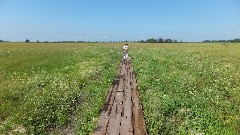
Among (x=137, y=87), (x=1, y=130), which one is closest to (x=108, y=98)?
(x=137, y=87)

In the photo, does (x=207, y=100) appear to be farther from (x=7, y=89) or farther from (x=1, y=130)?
(x=7, y=89)

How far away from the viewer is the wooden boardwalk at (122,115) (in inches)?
446

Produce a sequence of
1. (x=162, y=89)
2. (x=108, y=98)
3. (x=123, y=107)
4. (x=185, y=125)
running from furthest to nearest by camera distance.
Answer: (x=162, y=89) → (x=108, y=98) → (x=123, y=107) → (x=185, y=125)

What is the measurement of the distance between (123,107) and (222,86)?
28.2 ft

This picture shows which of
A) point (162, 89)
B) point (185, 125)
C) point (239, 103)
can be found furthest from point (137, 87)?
point (185, 125)

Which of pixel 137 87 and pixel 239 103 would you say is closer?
pixel 239 103

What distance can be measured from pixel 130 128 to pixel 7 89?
9.44 metres

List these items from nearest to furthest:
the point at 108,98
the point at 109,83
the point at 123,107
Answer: the point at 123,107
the point at 108,98
the point at 109,83

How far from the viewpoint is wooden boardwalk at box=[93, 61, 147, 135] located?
1132 centimetres

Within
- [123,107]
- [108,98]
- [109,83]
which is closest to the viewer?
[123,107]

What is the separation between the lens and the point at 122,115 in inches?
525

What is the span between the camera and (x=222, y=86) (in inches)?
802

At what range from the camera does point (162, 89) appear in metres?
19.3

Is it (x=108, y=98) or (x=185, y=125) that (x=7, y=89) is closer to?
(x=108, y=98)
